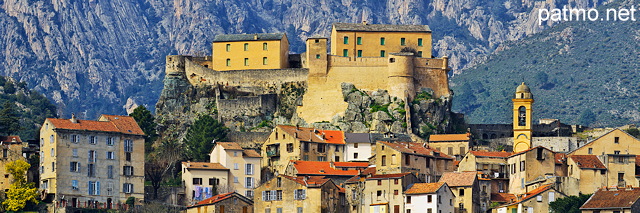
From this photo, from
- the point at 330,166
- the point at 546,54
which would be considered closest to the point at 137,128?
the point at 330,166

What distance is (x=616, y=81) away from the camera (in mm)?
180125

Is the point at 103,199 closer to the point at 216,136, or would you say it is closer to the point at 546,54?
the point at 216,136

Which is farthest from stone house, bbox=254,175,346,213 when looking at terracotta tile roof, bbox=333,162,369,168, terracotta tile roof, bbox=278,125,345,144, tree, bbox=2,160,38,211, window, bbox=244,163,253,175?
tree, bbox=2,160,38,211

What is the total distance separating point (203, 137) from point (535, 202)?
1199 inches

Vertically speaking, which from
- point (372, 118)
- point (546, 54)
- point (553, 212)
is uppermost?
point (546, 54)

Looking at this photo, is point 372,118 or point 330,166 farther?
point 372,118

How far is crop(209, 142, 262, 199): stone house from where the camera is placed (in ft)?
351

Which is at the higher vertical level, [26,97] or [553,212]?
[26,97]

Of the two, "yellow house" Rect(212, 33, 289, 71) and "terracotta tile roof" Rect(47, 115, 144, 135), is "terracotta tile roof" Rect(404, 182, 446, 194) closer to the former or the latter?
"terracotta tile roof" Rect(47, 115, 144, 135)

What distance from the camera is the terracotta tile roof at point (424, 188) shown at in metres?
95.2

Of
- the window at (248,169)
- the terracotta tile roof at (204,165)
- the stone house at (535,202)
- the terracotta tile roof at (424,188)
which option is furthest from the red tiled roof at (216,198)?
the stone house at (535,202)

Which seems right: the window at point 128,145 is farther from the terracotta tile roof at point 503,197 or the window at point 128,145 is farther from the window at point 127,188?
the terracotta tile roof at point 503,197

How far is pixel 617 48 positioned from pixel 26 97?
256ft

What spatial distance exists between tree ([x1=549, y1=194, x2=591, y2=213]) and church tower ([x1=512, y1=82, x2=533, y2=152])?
672 inches
